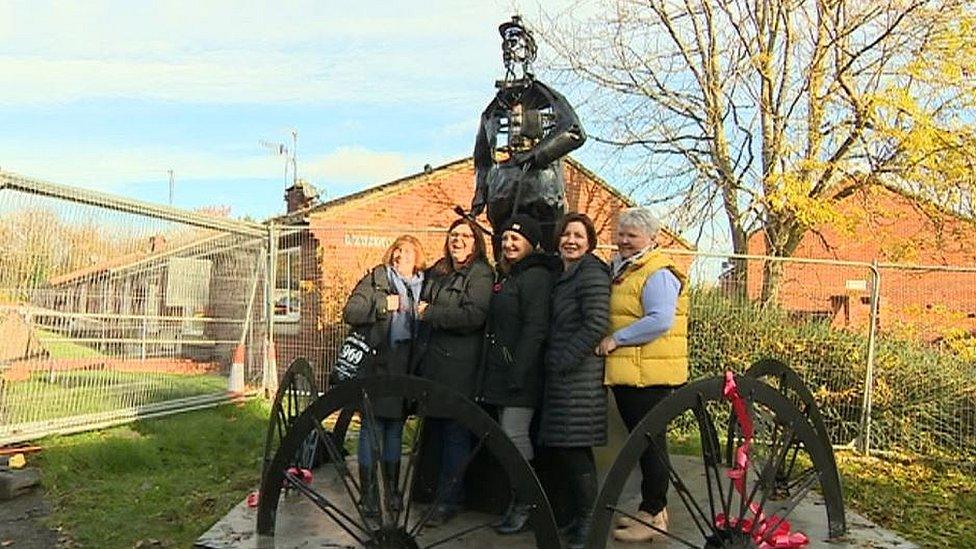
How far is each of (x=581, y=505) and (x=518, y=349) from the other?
0.73 metres

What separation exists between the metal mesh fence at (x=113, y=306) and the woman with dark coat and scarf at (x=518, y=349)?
16.8 ft

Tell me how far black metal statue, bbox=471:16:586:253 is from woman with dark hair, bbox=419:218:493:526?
0.50 metres

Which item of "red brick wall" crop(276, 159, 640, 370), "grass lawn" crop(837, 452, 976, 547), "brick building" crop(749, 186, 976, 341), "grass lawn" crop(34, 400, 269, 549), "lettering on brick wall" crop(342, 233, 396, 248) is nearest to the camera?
"grass lawn" crop(34, 400, 269, 549)

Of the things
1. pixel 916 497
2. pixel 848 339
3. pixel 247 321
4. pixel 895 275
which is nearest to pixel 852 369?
pixel 848 339

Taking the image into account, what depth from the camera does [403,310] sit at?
177 inches

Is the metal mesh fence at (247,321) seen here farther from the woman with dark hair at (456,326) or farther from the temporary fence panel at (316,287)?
the woman with dark hair at (456,326)

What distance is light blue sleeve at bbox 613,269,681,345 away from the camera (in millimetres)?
3725

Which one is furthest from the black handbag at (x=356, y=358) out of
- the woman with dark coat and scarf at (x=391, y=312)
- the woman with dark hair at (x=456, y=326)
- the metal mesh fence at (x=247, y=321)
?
the metal mesh fence at (x=247, y=321)

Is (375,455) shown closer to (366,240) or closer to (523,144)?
(523,144)

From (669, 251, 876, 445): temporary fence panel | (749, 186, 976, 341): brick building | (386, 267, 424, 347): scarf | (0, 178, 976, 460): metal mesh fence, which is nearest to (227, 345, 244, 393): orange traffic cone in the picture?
(0, 178, 976, 460): metal mesh fence

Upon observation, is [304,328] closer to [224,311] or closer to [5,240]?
[224,311]

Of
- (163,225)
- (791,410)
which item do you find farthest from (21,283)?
(791,410)

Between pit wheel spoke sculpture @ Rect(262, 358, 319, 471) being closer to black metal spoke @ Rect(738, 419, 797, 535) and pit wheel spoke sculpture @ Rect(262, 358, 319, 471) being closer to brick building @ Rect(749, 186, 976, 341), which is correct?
black metal spoke @ Rect(738, 419, 797, 535)

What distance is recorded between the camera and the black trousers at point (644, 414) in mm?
3844
